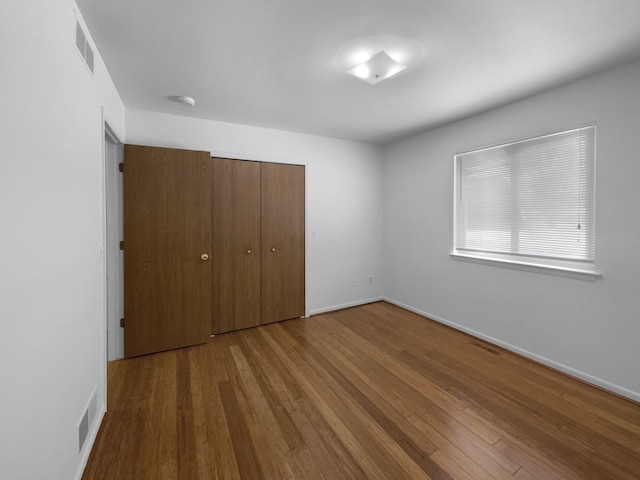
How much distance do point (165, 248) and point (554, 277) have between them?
3811 mm

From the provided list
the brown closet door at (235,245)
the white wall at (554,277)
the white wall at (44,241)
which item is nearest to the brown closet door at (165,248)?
the brown closet door at (235,245)

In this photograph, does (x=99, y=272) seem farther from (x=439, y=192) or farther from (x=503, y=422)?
(x=439, y=192)

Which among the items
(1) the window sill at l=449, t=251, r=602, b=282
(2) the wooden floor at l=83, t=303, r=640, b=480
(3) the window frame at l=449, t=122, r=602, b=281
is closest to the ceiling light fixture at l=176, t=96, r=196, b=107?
(2) the wooden floor at l=83, t=303, r=640, b=480

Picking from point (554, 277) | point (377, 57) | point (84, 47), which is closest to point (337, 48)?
point (377, 57)

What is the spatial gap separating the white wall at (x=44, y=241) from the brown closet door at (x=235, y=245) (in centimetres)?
158

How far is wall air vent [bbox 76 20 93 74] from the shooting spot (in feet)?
4.94

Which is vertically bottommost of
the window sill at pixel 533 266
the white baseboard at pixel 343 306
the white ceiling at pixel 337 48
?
the white baseboard at pixel 343 306

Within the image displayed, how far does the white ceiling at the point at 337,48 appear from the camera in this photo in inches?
61.8

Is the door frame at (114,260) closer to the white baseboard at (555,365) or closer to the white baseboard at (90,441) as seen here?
the white baseboard at (90,441)

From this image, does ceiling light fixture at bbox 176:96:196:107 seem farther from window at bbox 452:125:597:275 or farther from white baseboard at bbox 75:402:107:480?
window at bbox 452:125:597:275

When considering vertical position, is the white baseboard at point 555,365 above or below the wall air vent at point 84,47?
below

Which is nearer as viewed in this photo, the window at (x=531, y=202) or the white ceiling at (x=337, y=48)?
the white ceiling at (x=337, y=48)

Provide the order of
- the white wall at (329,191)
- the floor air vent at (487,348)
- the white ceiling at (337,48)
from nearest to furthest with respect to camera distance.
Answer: the white ceiling at (337,48) < the floor air vent at (487,348) < the white wall at (329,191)

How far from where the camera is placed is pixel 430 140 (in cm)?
372
